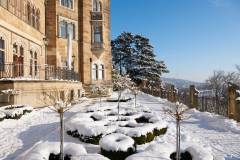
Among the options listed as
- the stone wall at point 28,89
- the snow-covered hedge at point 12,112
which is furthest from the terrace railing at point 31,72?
the snow-covered hedge at point 12,112

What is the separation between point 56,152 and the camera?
4.81 metres

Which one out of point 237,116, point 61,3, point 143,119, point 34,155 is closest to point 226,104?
point 237,116

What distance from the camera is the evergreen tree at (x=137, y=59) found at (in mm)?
43531

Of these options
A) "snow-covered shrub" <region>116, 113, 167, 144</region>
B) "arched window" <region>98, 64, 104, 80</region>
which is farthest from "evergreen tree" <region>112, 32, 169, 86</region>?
"snow-covered shrub" <region>116, 113, 167, 144</region>

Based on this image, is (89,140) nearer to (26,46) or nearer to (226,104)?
(226,104)

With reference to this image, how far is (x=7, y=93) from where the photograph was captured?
36.5 ft

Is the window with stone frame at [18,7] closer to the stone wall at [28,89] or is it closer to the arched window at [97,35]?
the stone wall at [28,89]

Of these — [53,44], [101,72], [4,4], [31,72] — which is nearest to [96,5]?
[53,44]

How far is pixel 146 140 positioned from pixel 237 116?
20.6 ft

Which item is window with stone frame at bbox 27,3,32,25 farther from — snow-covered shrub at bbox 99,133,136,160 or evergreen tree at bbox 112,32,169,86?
evergreen tree at bbox 112,32,169,86

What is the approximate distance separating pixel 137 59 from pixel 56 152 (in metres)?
40.9

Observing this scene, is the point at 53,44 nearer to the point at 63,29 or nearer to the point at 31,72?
the point at 63,29

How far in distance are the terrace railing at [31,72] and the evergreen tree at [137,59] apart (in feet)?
80.9

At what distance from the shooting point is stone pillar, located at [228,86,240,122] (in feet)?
32.9
